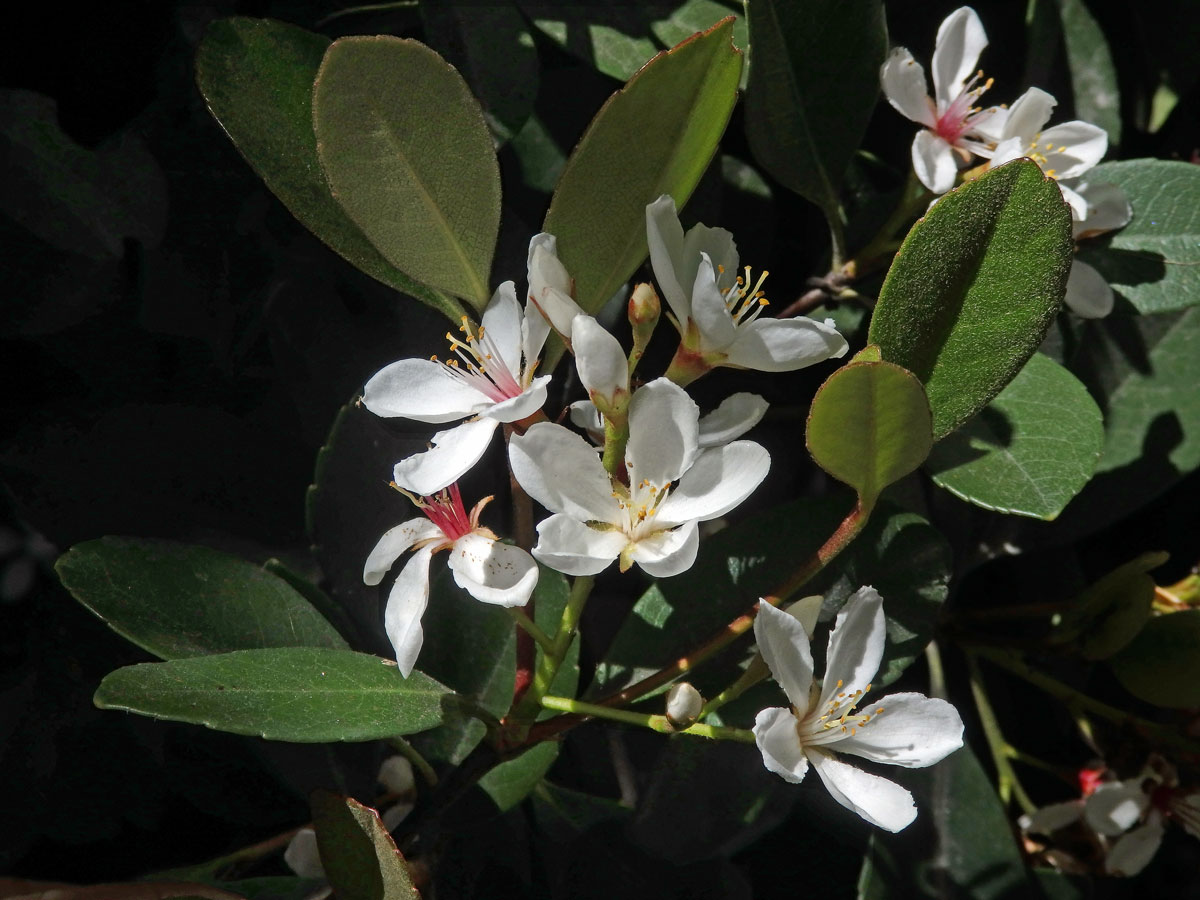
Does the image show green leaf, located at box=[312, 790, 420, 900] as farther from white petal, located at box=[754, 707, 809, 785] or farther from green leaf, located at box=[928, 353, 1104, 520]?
green leaf, located at box=[928, 353, 1104, 520]

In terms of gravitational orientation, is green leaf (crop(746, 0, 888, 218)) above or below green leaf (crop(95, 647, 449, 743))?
above

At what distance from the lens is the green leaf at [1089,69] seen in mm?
1069

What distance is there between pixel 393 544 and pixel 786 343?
0.90ft

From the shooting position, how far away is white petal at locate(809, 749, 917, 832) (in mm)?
649

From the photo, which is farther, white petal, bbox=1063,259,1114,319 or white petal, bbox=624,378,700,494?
white petal, bbox=1063,259,1114,319

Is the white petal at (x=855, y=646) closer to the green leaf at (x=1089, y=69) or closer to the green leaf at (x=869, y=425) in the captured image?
the green leaf at (x=869, y=425)

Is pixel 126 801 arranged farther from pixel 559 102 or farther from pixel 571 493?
pixel 559 102

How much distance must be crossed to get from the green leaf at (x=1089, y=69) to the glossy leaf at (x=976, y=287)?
1.73 feet

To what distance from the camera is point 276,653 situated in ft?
2.24

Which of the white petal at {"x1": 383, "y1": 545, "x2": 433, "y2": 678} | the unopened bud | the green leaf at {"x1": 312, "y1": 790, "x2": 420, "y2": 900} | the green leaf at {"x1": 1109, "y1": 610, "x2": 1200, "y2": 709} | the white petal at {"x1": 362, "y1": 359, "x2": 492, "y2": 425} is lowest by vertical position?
the green leaf at {"x1": 1109, "y1": 610, "x2": 1200, "y2": 709}

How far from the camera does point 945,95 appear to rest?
88cm

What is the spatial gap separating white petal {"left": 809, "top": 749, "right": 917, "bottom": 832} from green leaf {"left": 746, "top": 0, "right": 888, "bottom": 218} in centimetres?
47

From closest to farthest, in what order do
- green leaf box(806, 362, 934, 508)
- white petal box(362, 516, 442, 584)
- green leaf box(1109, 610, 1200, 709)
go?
green leaf box(806, 362, 934, 508), white petal box(362, 516, 442, 584), green leaf box(1109, 610, 1200, 709)

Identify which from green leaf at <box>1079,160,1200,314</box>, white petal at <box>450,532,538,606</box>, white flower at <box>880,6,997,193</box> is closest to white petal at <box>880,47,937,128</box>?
white flower at <box>880,6,997,193</box>
